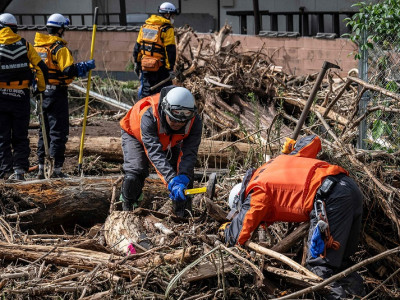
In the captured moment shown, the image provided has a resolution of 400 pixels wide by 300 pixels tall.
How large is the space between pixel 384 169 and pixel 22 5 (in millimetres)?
12942

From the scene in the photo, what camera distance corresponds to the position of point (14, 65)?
794cm

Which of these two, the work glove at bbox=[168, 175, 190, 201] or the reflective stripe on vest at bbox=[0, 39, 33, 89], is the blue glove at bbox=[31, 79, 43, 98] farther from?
the work glove at bbox=[168, 175, 190, 201]

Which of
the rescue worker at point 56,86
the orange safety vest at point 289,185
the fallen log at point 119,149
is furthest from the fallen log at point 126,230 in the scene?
the rescue worker at point 56,86

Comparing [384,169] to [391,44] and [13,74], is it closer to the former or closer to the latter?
[391,44]

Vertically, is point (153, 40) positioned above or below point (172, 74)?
above

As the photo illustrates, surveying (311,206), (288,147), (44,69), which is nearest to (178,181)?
(288,147)

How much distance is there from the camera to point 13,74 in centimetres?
797

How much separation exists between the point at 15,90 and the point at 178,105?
109 inches

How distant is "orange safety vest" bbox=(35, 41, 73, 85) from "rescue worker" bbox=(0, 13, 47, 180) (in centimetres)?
27

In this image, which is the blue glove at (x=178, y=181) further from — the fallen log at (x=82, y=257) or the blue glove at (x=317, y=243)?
the blue glove at (x=317, y=243)

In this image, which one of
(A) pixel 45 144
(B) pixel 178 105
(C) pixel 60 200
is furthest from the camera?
(A) pixel 45 144

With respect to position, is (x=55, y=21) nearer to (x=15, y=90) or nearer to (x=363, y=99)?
(x=15, y=90)

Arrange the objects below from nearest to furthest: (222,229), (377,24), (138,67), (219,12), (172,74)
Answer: (222,229)
(377,24)
(172,74)
(138,67)
(219,12)

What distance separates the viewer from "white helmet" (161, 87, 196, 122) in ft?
19.7
